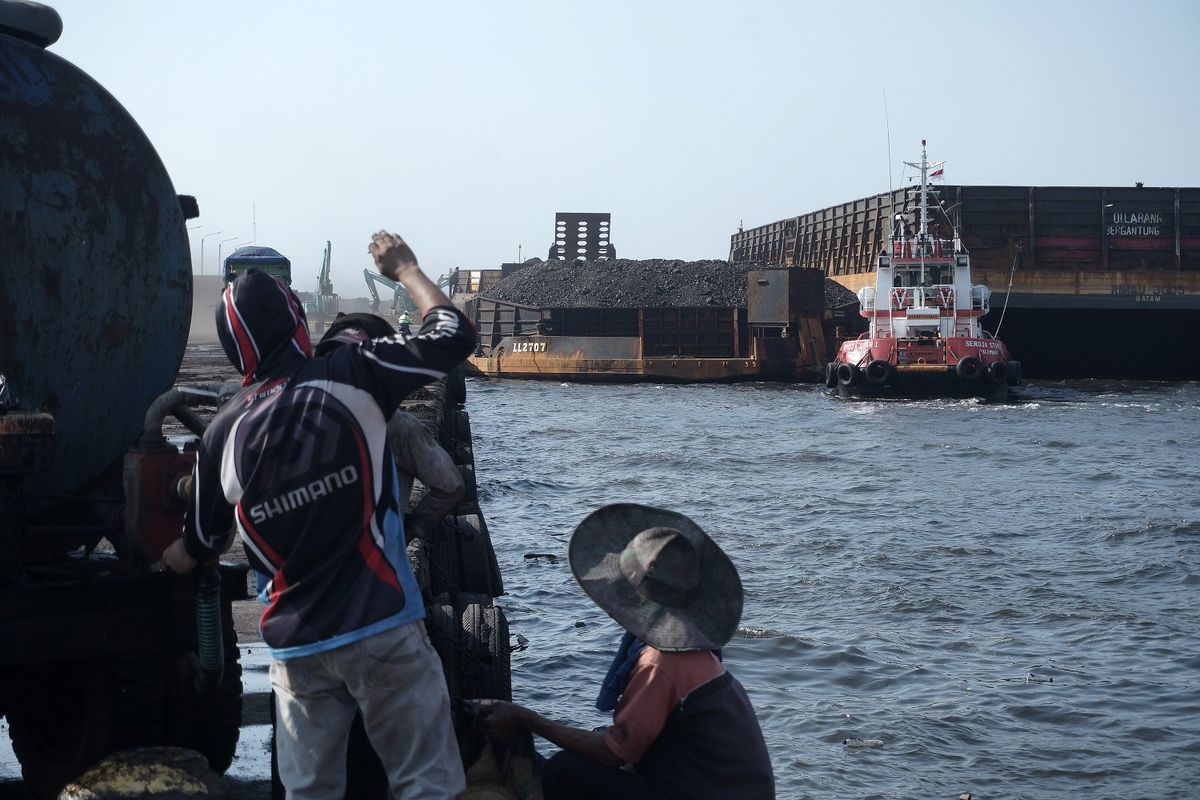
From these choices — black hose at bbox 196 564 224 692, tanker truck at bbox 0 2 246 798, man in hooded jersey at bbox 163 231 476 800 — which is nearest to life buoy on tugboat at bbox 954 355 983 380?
tanker truck at bbox 0 2 246 798

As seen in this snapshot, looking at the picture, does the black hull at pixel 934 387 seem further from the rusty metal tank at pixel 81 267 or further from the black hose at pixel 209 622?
the black hose at pixel 209 622

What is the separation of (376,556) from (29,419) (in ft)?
3.83

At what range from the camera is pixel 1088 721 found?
22.5 ft

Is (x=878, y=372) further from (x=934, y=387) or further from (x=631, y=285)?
(x=631, y=285)

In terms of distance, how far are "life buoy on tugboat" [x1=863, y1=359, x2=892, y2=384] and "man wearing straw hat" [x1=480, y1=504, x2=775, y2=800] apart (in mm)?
27854

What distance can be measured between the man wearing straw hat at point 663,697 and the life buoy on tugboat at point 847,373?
28250mm

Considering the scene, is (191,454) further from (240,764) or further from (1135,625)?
(1135,625)

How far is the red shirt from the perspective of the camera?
11.1 ft

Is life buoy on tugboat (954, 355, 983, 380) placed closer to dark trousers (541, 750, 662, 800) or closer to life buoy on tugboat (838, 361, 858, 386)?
life buoy on tugboat (838, 361, 858, 386)

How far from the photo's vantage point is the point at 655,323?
1559 inches

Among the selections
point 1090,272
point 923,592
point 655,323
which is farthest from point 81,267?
point 1090,272

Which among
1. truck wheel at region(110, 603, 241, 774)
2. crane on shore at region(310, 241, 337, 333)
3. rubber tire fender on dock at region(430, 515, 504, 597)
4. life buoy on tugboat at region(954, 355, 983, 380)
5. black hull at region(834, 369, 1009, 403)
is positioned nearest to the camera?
truck wheel at region(110, 603, 241, 774)

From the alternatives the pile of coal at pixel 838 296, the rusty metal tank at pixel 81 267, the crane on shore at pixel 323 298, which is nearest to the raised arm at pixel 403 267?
the rusty metal tank at pixel 81 267

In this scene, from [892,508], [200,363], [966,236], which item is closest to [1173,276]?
[966,236]
